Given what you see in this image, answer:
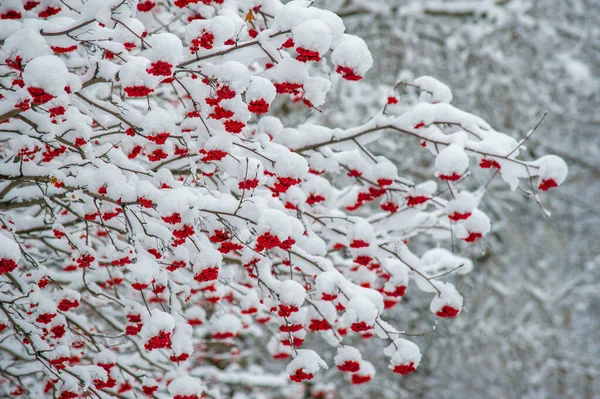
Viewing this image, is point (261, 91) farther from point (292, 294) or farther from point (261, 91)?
point (292, 294)

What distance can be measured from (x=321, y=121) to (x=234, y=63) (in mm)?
5218

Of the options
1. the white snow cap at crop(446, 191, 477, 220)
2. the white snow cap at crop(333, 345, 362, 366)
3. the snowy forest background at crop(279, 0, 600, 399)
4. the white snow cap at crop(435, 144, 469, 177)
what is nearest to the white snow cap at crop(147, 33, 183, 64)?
the white snow cap at crop(435, 144, 469, 177)

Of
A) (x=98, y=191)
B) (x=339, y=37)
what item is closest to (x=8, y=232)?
(x=98, y=191)

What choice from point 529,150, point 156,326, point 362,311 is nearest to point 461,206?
point 362,311

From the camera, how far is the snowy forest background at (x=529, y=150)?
691cm

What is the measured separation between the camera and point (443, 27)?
7039 millimetres

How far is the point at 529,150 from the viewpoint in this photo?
7.14 metres

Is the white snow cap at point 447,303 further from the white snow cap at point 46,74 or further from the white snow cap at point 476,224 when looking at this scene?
the white snow cap at point 46,74

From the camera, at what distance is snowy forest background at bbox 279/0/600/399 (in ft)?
22.7

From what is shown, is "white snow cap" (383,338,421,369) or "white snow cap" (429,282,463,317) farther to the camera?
"white snow cap" (429,282,463,317)

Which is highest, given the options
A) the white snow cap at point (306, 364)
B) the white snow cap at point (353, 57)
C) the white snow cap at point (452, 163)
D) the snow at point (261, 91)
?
the white snow cap at point (353, 57)

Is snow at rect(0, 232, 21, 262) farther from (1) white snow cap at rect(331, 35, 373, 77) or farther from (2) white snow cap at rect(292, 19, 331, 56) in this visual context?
(1) white snow cap at rect(331, 35, 373, 77)

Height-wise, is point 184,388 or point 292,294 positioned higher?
point 292,294

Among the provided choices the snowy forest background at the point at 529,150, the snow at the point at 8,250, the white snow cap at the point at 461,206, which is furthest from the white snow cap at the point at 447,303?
the snowy forest background at the point at 529,150
